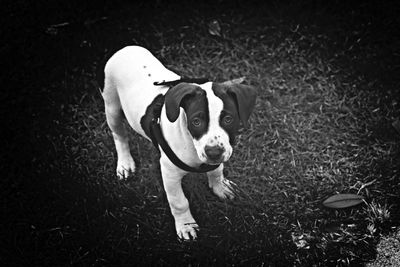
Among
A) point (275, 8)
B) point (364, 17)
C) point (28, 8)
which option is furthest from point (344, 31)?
point (28, 8)

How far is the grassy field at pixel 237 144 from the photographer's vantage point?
381 cm

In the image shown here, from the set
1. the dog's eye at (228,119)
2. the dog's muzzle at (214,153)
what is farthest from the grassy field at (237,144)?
the dog's eye at (228,119)

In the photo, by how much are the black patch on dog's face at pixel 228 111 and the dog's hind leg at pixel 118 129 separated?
3.40ft

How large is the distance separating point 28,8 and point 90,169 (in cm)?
212

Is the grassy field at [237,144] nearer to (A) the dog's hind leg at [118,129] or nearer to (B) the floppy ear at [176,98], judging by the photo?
(A) the dog's hind leg at [118,129]

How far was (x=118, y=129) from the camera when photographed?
4145 millimetres

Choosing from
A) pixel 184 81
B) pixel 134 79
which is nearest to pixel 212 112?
pixel 184 81

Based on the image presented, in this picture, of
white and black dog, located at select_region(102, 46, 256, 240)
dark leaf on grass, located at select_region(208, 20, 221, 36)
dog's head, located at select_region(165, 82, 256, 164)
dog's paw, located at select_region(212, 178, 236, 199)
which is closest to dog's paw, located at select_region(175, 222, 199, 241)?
white and black dog, located at select_region(102, 46, 256, 240)

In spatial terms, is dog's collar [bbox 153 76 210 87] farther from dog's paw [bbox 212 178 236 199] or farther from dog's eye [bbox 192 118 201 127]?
dog's paw [bbox 212 178 236 199]

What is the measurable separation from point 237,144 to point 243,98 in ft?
4.52

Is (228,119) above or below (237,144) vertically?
above

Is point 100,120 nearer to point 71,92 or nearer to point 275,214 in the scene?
point 71,92

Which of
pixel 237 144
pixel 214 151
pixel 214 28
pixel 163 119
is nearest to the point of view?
pixel 214 151

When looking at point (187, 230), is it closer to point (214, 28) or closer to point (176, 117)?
point (176, 117)
